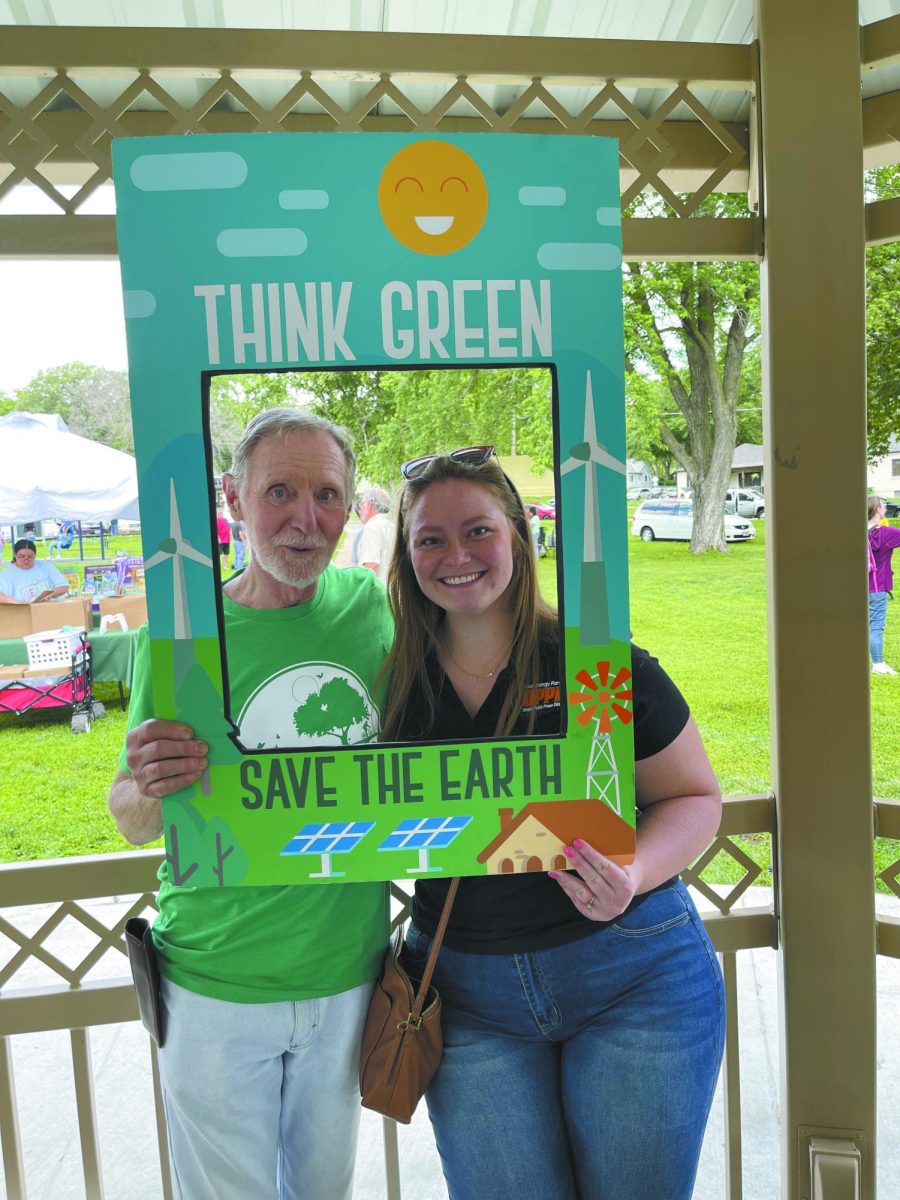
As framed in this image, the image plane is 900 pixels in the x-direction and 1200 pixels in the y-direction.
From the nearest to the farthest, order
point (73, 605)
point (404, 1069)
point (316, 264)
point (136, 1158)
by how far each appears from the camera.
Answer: point (316, 264) → point (404, 1069) → point (136, 1158) → point (73, 605)

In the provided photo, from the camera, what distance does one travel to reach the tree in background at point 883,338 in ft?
23.9

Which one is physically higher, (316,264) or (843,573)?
(316,264)

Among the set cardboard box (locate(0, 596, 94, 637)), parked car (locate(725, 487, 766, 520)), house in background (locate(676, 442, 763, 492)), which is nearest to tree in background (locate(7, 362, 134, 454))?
cardboard box (locate(0, 596, 94, 637))

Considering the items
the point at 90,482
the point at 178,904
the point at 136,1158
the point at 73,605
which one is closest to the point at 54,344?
the point at 90,482

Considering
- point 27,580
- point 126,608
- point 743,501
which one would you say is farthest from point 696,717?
point 27,580

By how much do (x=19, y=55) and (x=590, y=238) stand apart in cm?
107

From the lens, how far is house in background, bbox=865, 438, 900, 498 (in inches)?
328

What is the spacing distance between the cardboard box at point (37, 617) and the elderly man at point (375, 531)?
677 centimetres

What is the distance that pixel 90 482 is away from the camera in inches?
306

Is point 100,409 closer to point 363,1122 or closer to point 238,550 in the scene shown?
point 363,1122

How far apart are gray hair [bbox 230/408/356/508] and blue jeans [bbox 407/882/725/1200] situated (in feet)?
2.24

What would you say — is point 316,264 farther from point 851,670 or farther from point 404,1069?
point 851,670

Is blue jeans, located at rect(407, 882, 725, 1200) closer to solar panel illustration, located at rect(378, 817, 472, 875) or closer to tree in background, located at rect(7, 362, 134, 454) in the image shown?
solar panel illustration, located at rect(378, 817, 472, 875)

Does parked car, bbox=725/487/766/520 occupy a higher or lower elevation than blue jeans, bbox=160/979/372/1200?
higher
